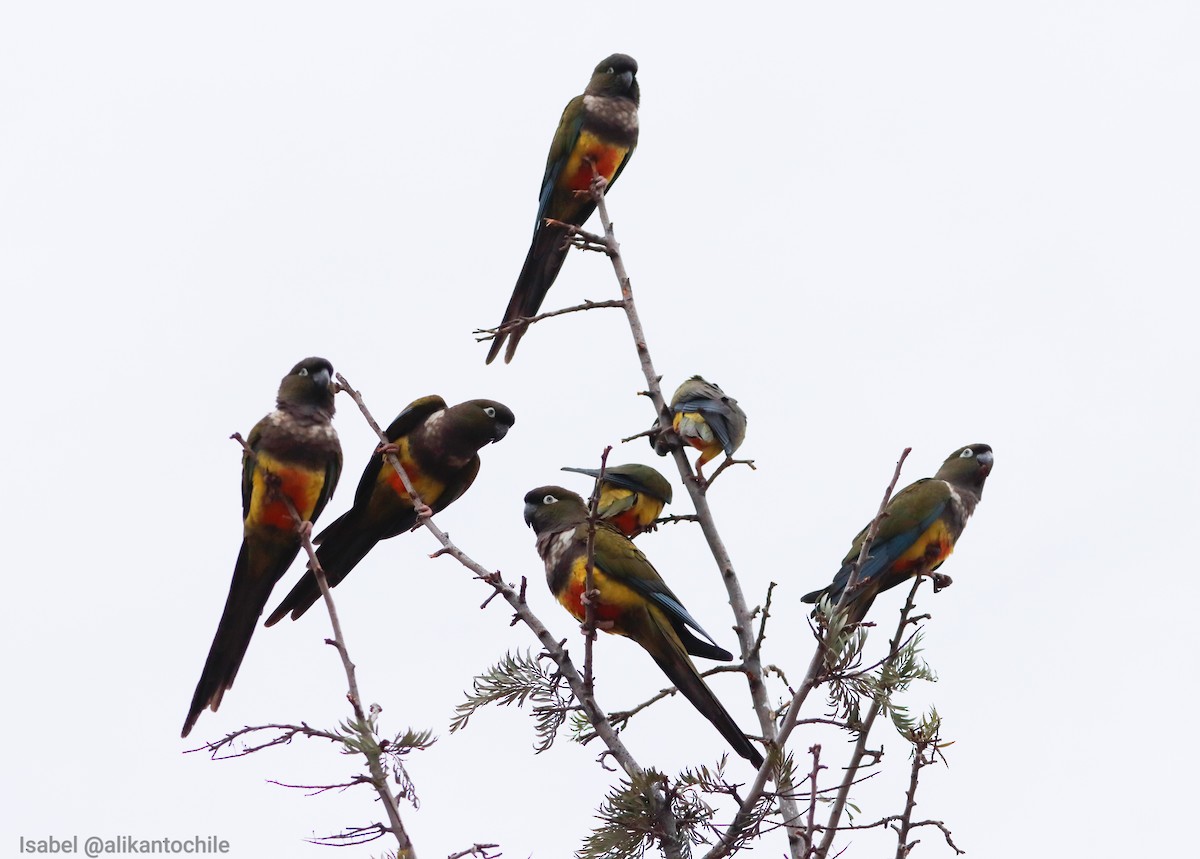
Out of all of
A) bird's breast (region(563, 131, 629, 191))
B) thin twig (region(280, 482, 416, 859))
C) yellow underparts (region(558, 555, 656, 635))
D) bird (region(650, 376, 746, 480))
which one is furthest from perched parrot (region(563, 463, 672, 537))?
thin twig (region(280, 482, 416, 859))

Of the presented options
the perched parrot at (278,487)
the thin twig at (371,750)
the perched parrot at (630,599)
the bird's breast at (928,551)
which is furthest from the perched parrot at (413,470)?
the thin twig at (371,750)

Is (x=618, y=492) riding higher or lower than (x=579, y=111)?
lower

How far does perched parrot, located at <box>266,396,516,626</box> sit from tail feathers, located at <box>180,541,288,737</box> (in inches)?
23.0

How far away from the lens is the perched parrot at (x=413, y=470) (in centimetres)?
686

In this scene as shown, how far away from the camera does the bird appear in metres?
6.36

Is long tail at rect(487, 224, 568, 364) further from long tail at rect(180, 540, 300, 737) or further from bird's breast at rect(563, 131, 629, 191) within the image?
long tail at rect(180, 540, 300, 737)

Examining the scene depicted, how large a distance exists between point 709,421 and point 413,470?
1782 mm

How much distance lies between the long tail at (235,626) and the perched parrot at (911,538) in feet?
8.92

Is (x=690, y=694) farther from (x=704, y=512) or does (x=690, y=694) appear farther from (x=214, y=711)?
(x=214, y=711)

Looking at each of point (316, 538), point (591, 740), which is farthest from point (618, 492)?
point (591, 740)

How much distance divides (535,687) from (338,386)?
152 cm

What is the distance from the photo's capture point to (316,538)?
22.1 ft

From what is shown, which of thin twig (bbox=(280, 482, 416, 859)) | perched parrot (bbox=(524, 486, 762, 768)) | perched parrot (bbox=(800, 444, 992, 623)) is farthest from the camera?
perched parrot (bbox=(800, 444, 992, 623))

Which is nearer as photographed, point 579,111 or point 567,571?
point 567,571
